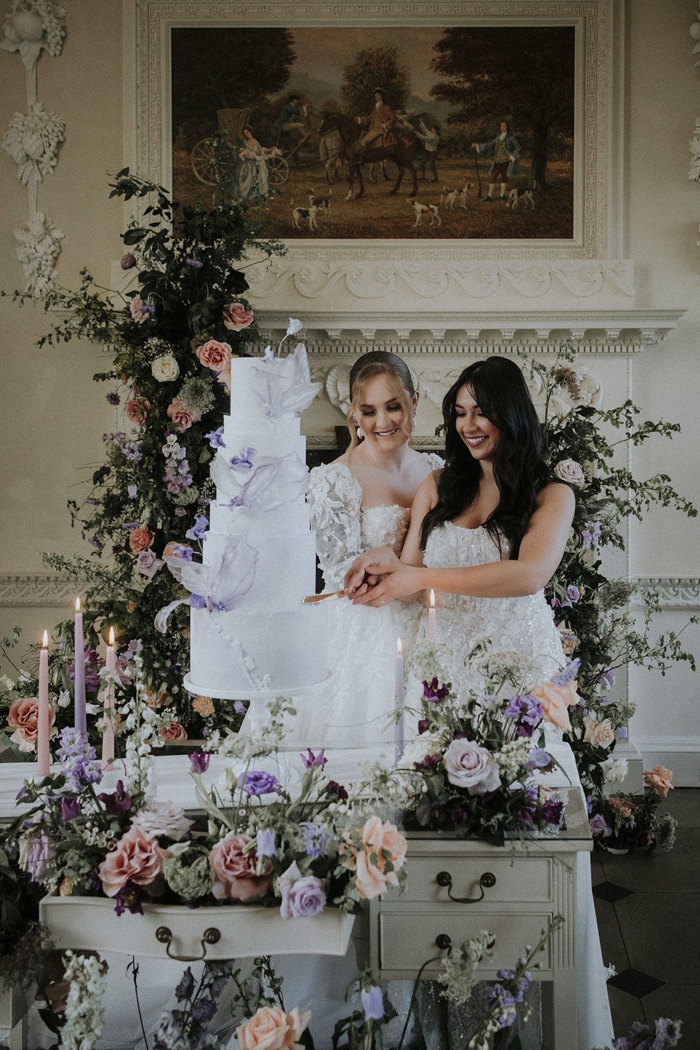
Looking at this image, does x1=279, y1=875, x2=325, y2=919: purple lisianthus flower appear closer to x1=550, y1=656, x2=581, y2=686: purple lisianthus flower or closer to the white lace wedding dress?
x1=550, y1=656, x2=581, y2=686: purple lisianthus flower

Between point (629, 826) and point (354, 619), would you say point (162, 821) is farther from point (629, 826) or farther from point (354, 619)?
point (629, 826)

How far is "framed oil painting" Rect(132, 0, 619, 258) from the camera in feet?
16.2

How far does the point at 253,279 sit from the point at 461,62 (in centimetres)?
170

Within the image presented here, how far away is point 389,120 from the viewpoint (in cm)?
500

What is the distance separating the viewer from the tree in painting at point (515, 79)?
4.93 meters

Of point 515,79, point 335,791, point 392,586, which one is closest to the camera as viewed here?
point 335,791

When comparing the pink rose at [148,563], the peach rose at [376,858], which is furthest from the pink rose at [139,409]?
the peach rose at [376,858]

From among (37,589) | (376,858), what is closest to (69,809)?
(376,858)

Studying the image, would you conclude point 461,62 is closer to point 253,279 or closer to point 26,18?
point 253,279

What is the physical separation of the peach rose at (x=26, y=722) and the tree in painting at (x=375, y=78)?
4.14m

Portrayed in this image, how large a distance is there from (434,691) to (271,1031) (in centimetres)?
64

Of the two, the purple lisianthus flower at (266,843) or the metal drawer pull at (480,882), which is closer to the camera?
the purple lisianthus flower at (266,843)

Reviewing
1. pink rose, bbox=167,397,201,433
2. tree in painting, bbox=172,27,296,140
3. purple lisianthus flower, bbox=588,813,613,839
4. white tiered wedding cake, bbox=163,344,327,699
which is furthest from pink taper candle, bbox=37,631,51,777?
tree in painting, bbox=172,27,296,140

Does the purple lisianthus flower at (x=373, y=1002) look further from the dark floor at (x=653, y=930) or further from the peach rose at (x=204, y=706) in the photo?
the peach rose at (x=204, y=706)
